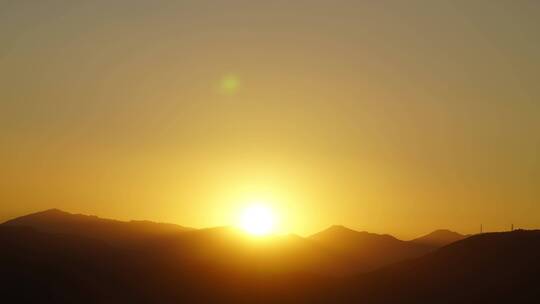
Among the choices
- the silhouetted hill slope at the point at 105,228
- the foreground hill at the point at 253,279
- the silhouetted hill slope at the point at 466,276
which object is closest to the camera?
the silhouetted hill slope at the point at 466,276

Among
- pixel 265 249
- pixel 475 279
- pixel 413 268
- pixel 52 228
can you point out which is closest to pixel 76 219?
pixel 52 228

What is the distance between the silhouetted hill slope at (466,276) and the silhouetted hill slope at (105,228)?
91265 millimetres

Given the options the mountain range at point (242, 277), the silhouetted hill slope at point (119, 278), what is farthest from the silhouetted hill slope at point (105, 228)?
the silhouetted hill slope at point (119, 278)

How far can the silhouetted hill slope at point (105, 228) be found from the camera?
167500 millimetres

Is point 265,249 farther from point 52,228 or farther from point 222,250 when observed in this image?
point 52,228

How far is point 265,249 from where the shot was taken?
446 feet

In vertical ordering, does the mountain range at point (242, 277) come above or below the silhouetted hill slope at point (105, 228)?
below

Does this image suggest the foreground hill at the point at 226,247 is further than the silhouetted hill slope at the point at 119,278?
Yes

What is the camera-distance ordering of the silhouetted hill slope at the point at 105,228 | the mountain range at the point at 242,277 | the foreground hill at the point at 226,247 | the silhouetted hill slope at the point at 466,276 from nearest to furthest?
1. the silhouetted hill slope at the point at 466,276
2. the mountain range at the point at 242,277
3. the foreground hill at the point at 226,247
4. the silhouetted hill slope at the point at 105,228

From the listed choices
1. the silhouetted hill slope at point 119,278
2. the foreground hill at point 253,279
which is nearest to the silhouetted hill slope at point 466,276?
the foreground hill at point 253,279

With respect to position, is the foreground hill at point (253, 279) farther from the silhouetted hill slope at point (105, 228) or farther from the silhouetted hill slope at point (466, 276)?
the silhouetted hill slope at point (105, 228)

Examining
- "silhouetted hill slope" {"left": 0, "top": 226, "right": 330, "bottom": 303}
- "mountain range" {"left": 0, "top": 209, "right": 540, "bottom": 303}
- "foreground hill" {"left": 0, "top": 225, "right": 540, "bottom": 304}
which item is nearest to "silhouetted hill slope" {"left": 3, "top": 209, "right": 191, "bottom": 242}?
"mountain range" {"left": 0, "top": 209, "right": 540, "bottom": 303}

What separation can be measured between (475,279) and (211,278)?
109 feet

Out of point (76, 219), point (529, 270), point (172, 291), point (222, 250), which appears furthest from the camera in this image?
point (76, 219)
